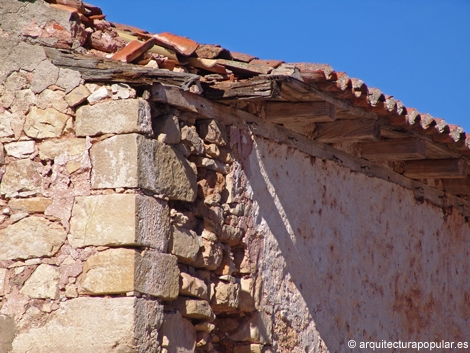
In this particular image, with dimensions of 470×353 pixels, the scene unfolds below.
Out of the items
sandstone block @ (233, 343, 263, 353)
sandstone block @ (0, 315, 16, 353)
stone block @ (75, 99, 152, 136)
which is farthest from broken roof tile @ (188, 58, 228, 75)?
sandstone block @ (0, 315, 16, 353)

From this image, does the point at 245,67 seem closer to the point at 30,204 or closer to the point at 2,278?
the point at 30,204

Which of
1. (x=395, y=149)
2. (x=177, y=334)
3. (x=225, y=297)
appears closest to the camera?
(x=177, y=334)

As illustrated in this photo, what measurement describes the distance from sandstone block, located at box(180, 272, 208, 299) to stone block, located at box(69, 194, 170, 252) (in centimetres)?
21

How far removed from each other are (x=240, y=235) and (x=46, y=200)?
3.74ft

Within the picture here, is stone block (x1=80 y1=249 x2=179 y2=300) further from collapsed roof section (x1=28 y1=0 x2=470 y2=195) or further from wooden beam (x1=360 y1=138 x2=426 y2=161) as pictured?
wooden beam (x1=360 y1=138 x2=426 y2=161)

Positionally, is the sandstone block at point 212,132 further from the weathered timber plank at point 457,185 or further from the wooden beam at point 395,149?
the weathered timber plank at point 457,185

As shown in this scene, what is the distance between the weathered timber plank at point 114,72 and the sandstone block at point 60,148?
316 mm

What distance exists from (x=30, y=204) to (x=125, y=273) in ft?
2.16

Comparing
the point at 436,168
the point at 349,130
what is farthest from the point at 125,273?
the point at 436,168

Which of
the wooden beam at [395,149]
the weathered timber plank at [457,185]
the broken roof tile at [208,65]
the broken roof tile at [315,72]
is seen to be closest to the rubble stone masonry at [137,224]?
the broken roof tile at [208,65]

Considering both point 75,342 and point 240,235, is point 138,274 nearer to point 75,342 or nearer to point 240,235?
point 75,342

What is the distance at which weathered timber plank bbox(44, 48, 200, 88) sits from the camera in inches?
154

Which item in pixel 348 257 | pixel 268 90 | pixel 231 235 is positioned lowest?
pixel 231 235

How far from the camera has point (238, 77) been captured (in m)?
4.48
